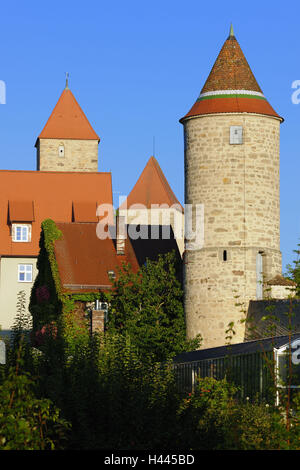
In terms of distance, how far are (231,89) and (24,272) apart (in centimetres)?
1883

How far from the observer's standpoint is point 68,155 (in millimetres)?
61031

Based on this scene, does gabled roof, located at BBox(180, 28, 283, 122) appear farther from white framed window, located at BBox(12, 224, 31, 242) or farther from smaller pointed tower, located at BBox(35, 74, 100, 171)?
smaller pointed tower, located at BBox(35, 74, 100, 171)

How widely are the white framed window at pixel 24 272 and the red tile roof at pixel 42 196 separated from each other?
0.60m

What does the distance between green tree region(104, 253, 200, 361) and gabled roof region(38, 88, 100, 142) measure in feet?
94.8

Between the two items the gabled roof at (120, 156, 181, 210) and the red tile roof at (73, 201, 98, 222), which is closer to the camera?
the red tile roof at (73, 201, 98, 222)

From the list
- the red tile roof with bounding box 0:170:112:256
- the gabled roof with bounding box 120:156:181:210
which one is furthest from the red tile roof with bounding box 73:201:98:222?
the gabled roof with bounding box 120:156:181:210

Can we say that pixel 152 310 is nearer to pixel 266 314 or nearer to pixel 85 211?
pixel 266 314

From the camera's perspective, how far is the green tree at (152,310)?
31.1 metres

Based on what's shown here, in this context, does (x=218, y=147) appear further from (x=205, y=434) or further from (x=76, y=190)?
(x=76, y=190)

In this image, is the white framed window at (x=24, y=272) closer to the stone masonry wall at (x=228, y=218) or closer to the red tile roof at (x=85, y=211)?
the red tile roof at (x=85, y=211)

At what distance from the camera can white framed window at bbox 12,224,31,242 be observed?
48312mm

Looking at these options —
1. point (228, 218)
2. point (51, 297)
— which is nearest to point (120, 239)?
→ point (51, 297)

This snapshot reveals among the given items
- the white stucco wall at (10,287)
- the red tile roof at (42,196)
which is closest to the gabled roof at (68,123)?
the red tile roof at (42,196)

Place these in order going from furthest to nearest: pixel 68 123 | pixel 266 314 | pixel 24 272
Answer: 1. pixel 68 123
2. pixel 24 272
3. pixel 266 314
